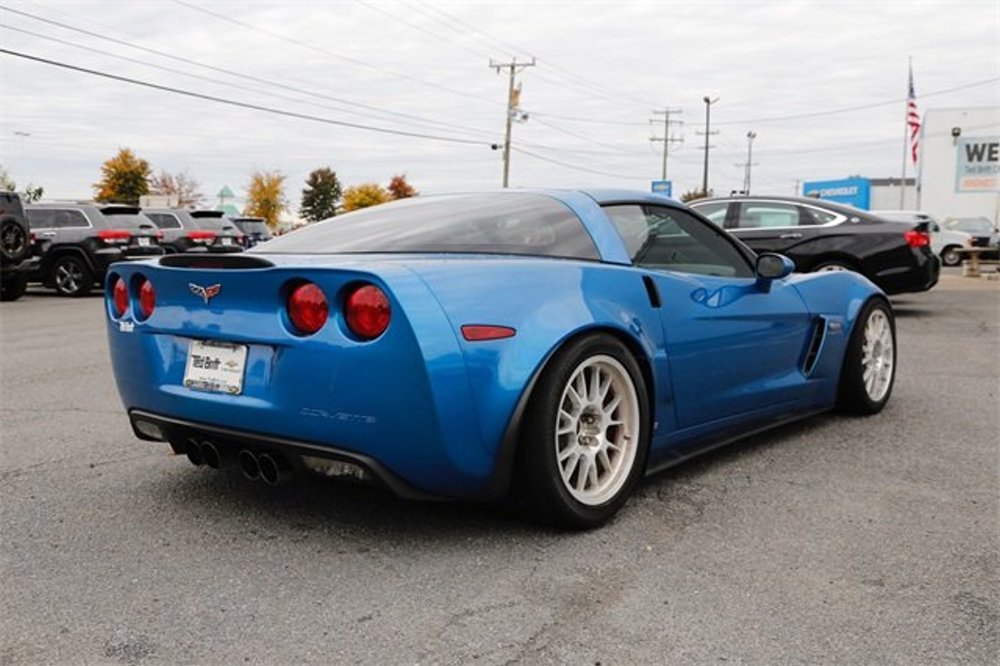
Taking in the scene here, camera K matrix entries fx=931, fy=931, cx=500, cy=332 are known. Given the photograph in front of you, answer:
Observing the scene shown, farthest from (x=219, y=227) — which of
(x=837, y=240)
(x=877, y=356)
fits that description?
(x=877, y=356)

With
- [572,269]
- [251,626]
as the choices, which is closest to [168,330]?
[251,626]

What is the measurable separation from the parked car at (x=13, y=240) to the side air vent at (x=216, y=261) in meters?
11.9

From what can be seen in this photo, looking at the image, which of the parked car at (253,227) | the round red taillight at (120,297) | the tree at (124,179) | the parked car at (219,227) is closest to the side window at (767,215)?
the round red taillight at (120,297)

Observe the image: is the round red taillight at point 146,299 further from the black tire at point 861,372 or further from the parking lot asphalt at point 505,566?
the black tire at point 861,372

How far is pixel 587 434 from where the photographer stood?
3.29m

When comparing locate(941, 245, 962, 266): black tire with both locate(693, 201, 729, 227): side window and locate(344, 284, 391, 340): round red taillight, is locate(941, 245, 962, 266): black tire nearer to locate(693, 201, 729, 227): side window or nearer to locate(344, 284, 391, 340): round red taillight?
locate(693, 201, 729, 227): side window

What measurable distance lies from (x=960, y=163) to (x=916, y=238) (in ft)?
120

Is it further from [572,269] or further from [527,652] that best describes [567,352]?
[527,652]

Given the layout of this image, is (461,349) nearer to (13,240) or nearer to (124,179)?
(13,240)

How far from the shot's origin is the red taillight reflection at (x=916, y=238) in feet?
35.7

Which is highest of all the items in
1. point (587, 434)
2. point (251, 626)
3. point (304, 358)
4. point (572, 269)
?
point (572, 269)

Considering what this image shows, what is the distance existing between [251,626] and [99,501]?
1.42 metres

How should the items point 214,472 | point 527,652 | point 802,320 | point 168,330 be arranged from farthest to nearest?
1. point 802,320
2. point 214,472
3. point 168,330
4. point 527,652

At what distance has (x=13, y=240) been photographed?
546 inches
